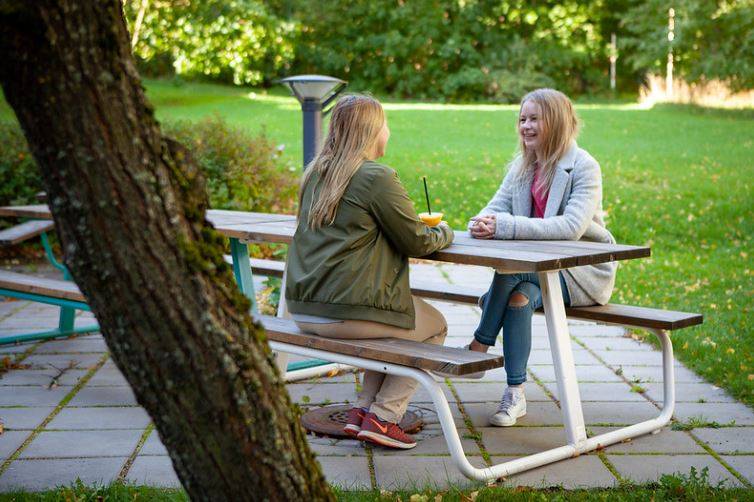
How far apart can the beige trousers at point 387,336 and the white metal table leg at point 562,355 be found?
1.85 feet

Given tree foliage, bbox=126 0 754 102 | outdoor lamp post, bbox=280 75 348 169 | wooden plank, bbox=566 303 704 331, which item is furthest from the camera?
tree foliage, bbox=126 0 754 102

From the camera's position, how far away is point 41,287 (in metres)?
6.02

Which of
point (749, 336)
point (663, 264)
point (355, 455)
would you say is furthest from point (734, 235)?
point (355, 455)

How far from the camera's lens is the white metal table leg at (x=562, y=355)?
4383 mm

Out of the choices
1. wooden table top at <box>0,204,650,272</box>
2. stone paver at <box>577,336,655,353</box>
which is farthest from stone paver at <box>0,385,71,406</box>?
stone paver at <box>577,336,655,353</box>

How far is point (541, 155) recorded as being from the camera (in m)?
4.99

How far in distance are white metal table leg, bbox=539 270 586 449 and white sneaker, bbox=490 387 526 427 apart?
0.51 meters

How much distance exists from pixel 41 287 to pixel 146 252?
3.97 meters

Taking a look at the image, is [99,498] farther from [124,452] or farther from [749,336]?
[749,336]

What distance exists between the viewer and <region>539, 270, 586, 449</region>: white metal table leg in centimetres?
438

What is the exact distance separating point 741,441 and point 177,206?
3.20m

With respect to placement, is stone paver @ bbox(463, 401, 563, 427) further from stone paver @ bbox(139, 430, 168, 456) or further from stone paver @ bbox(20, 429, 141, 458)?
stone paver @ bbox(20, 429, 141, 458)

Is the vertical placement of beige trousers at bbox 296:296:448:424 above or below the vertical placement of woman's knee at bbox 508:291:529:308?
below

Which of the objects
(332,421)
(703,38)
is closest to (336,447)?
(332,421)
